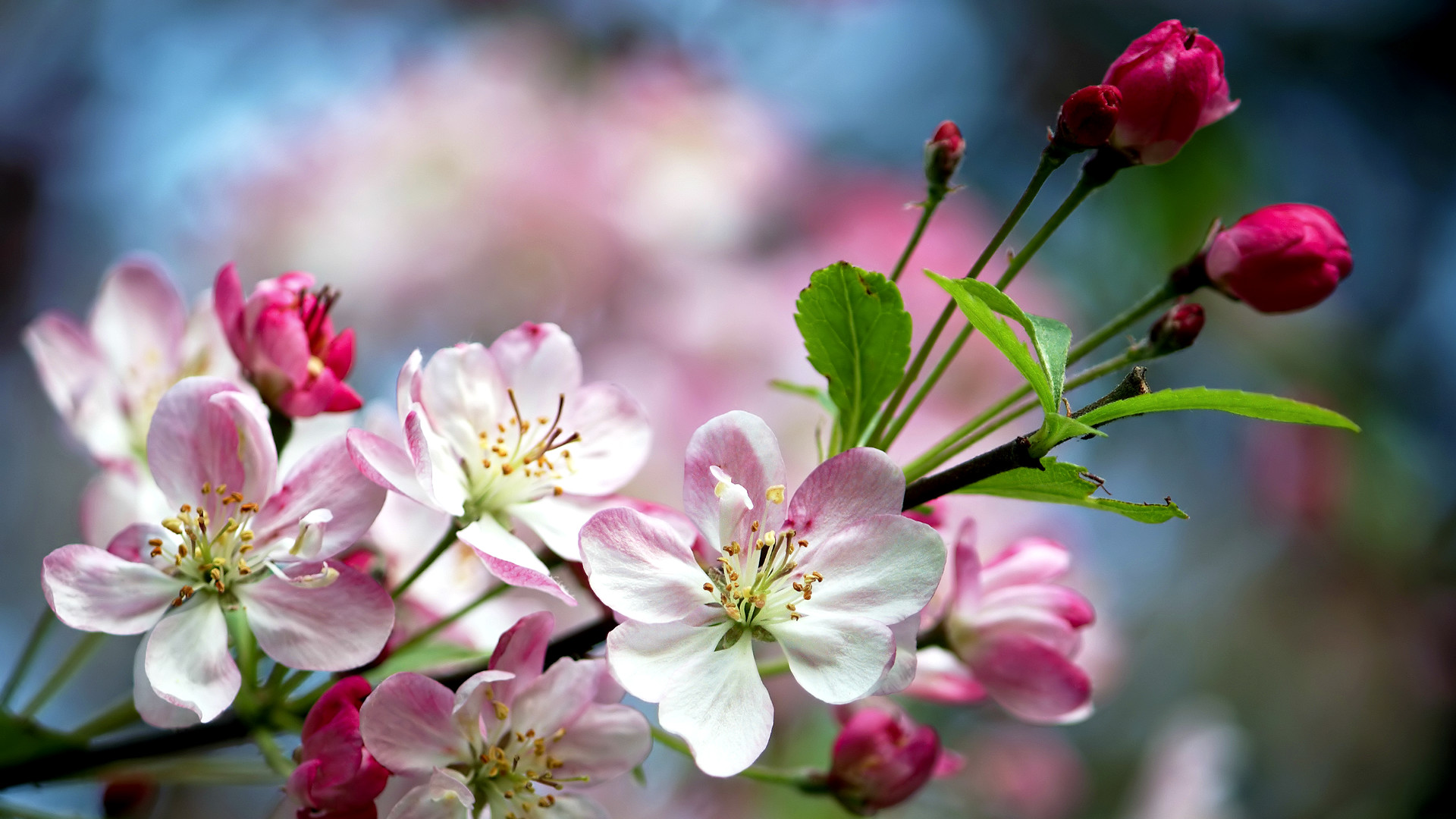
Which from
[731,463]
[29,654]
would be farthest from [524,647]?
[29,654]

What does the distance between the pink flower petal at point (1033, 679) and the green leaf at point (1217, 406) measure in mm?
233

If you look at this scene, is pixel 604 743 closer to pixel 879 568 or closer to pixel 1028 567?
pixel 879 568

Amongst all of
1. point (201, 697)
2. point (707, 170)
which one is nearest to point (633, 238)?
point (707, 170)

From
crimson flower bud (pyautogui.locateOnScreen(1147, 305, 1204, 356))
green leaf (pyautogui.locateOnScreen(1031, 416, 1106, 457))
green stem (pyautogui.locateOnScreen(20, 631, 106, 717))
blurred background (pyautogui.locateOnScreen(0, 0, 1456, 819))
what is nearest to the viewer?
green leaf (pyautogui.locateOnScreen(1031, 416, 1106, 457))

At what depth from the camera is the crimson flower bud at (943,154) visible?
75 cm

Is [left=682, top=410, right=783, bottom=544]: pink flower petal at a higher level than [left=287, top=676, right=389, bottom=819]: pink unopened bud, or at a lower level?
higher

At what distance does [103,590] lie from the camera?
620 mm

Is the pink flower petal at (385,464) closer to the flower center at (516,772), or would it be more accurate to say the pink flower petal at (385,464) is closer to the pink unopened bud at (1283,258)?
the flower center at (516,772)

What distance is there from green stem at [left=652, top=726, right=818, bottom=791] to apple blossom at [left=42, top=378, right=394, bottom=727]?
206 mm

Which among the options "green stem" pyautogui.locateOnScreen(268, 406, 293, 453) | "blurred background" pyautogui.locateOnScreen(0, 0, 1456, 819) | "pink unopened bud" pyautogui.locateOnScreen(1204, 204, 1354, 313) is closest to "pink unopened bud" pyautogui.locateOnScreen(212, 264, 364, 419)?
"green stem" pyautogui.locateOnScreen(268, 406, 293, 453)

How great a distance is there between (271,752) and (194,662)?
8 centimetres

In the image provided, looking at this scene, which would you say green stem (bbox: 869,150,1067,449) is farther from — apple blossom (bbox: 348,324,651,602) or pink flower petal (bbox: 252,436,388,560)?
pink flower petal (bbox: 252,436,388,560)

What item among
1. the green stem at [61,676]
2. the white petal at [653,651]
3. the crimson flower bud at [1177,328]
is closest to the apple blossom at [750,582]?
the white petal at [653,651]

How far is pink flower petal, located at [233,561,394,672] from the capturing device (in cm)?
61
